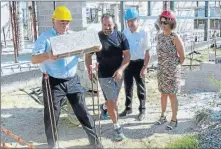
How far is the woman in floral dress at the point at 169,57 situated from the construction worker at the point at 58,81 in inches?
42.6

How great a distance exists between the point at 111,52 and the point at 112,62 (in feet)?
0.39

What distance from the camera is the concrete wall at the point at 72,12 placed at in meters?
7.23

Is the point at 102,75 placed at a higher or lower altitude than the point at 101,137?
higher

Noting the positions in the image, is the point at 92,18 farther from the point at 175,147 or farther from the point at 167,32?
the point at 175,147

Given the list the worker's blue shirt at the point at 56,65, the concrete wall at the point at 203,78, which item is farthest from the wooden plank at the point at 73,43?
the concrete wall at the point at 203,78

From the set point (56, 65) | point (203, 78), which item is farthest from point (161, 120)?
point (203, 78)

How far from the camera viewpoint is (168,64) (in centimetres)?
410

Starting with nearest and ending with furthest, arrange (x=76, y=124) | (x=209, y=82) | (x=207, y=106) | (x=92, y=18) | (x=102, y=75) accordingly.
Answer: (x=102, y=75)
(x=76, y=124)
(x=207, y=106)
(x=209, y=82)
(x=92, y=18)

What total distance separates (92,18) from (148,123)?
497 cm

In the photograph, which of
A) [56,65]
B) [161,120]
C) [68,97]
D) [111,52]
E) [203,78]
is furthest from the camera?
[203,78]

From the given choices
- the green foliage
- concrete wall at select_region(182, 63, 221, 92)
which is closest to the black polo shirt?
the green foliage

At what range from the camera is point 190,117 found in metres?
4.73

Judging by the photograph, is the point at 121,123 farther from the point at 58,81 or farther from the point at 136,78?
the point at 58,81


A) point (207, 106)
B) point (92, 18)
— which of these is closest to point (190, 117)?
point (207, 106)
